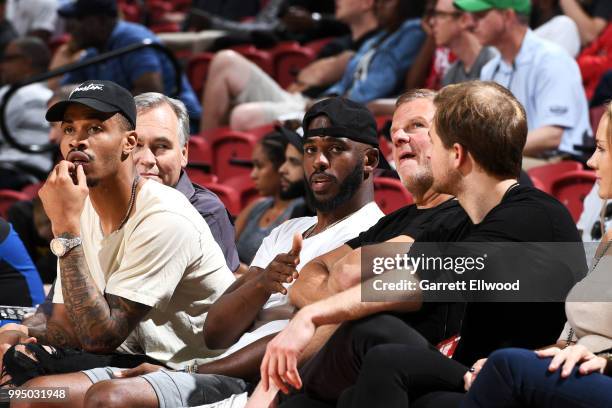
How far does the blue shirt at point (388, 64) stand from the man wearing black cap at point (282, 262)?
2857 millimetres

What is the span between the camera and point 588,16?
6.96 metres

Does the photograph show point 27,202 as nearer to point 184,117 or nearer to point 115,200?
point 184,117

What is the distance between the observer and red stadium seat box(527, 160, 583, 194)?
5.54 meters

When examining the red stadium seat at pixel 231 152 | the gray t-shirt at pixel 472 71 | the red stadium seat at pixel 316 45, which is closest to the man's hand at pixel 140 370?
the gray t-shirt at pixel 472 71

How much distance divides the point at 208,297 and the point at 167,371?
359mm

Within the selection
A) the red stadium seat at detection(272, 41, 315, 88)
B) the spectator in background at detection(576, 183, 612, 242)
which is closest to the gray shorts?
the spectator in background at detection(576, 183, 612, 242)

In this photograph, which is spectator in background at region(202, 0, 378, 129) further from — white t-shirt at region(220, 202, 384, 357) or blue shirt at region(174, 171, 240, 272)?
white t-shirt at region(220, 202, 384, 357)

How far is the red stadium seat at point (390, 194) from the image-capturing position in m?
5.49

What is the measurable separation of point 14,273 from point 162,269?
1.18m

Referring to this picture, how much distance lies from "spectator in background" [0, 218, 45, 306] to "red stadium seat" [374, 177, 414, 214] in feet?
5.38

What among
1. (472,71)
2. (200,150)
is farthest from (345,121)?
(200,150)

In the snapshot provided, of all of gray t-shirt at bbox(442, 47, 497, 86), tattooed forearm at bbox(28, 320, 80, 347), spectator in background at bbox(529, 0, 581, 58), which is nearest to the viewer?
tattooed forearm at bbox(28, 320, 80, 347)

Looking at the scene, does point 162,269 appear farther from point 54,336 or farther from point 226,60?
point 226,60

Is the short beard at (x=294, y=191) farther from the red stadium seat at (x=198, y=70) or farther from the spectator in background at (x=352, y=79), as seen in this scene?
the red stadium seat at (x=198, y=70)
